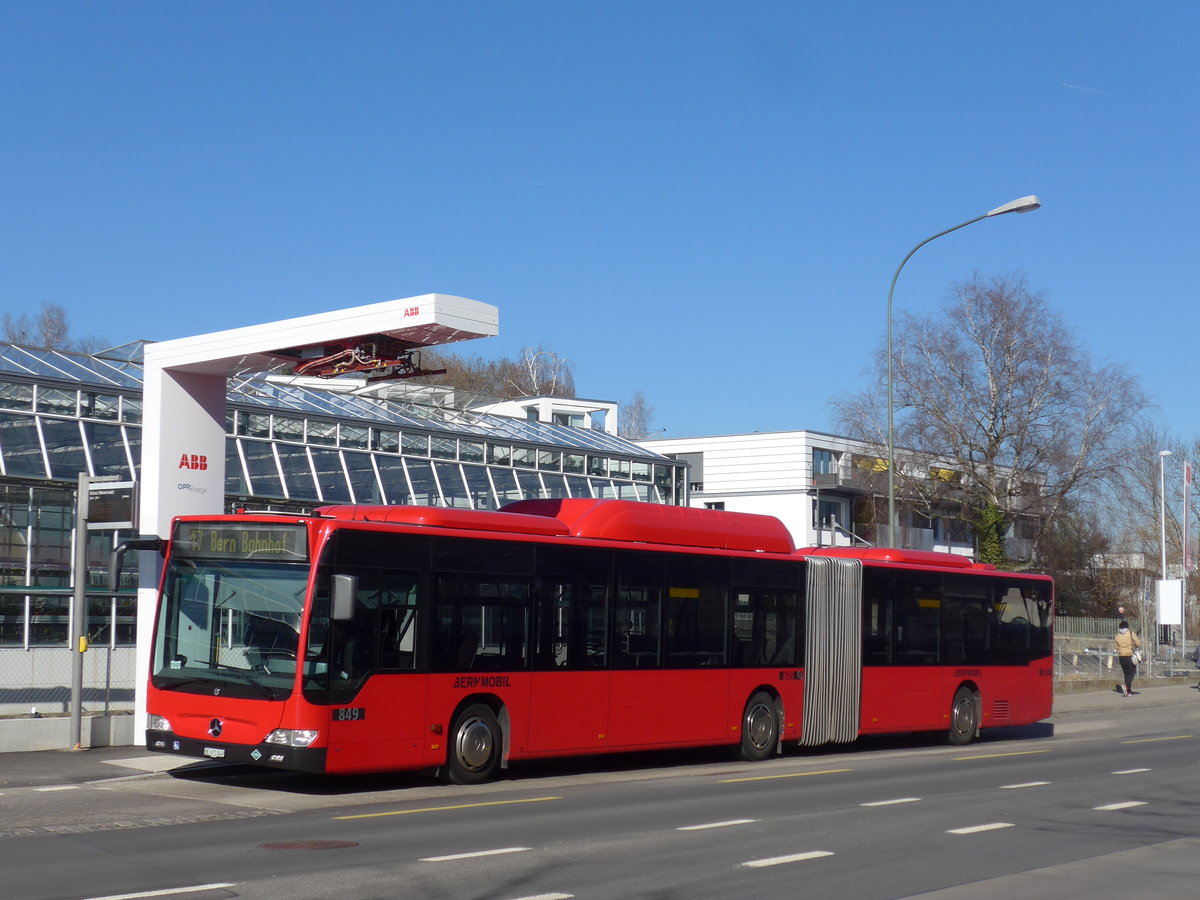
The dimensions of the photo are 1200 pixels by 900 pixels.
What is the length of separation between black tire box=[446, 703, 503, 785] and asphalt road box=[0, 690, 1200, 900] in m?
0.23

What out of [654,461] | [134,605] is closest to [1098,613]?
[654,461]

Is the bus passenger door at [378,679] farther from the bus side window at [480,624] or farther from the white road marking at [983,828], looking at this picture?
the white road marking at [983,828]

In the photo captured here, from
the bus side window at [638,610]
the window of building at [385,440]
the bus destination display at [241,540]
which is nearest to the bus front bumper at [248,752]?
the bus destination display at [241,540]

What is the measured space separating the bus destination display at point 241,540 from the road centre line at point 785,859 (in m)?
5.73

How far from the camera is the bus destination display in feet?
45.5

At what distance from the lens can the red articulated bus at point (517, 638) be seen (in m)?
13.7

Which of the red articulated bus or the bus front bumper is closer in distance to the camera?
the bus front bumper

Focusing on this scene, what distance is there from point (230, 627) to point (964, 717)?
538 inches

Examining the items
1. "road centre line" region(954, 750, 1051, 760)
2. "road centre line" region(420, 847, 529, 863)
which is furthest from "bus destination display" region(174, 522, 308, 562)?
"road centre line" region(954, 750, 1051, 760)

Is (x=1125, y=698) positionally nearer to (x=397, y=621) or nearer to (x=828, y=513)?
(x=397, y=621)

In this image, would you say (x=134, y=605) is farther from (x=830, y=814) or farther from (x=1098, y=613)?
(x=1098, y=613)

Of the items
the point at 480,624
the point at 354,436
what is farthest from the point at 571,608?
the point at 354,436

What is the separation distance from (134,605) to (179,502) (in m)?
8.66

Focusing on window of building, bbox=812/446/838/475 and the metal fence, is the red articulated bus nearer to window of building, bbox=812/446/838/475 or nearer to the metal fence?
the metal fence
